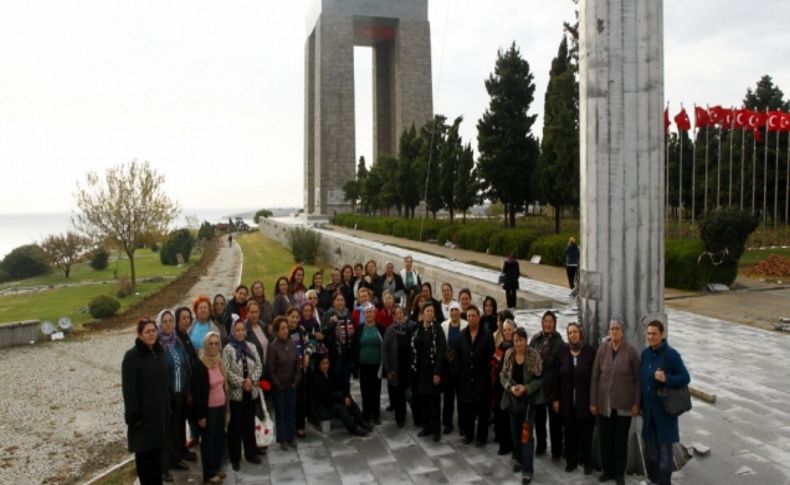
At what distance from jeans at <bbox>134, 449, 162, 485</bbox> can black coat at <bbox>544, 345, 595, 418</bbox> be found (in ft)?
10.4

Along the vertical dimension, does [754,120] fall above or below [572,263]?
above

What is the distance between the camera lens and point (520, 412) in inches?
207

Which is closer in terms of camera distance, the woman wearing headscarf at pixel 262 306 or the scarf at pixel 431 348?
the scarf at pixel 431 348

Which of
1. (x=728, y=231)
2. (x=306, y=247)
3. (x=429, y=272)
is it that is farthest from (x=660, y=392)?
(x=306, y=247)

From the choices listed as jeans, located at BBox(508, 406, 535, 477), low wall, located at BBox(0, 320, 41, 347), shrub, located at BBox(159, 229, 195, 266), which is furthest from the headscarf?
shrub, located at BBox(159, 229, 195, 266)

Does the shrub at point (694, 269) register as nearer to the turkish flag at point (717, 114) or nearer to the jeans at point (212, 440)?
the turkish flag at point (717, 114)

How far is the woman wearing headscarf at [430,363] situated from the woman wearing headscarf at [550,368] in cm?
98

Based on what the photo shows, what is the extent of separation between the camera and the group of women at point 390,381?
478cm

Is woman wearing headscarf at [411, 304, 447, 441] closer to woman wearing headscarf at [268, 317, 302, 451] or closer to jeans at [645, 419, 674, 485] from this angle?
woman wearing headscarf at [268, 317, 302, 451]

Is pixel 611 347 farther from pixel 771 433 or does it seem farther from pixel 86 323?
pixel 86 323

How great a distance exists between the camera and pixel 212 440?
5.27 meters

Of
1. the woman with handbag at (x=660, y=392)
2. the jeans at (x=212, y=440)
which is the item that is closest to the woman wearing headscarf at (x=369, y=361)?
the jeans at (x=212, y=440)

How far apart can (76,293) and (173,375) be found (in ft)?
62.2

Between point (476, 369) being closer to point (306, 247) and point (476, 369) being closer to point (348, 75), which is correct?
point (306, 247)
